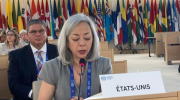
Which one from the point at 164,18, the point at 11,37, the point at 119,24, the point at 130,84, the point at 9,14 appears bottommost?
the point at 130,84

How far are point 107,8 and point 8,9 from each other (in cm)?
478

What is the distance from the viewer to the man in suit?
2143mm

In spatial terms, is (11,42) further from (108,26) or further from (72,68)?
(108,26)

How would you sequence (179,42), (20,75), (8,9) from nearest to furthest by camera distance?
1. (20,75)
2. (179,42)
3. (8,9)

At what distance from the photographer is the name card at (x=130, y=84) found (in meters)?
0.94

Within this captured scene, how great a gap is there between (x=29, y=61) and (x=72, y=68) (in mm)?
817

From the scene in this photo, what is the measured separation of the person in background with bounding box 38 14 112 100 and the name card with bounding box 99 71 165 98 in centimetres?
53

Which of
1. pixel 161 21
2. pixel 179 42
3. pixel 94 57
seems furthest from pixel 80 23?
pixel 161 21

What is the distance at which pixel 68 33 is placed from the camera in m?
1.53

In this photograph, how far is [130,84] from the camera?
979 millimetres

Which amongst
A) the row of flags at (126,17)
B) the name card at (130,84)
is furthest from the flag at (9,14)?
the name card at (130,84)

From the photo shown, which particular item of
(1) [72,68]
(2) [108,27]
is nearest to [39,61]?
(1) [72,68]

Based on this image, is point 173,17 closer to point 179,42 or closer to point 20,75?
point 179,42

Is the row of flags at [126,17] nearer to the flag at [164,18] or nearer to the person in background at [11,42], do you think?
the flag at [164,18]
